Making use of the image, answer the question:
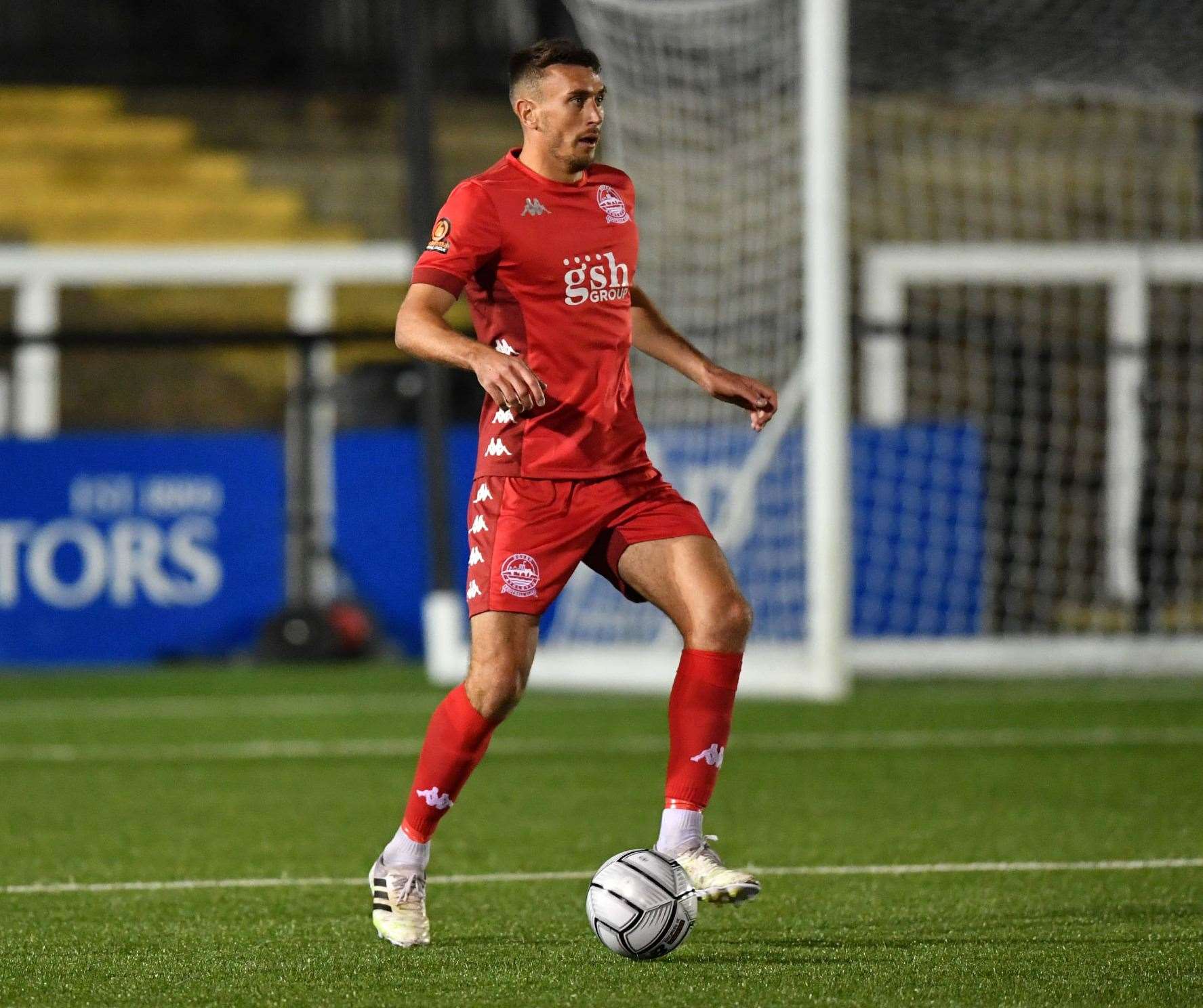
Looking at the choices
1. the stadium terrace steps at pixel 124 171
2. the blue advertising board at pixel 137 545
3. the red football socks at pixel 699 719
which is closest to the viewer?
the red football socks at pixel 699 719

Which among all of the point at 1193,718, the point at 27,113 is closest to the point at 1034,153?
the point at 1193,718

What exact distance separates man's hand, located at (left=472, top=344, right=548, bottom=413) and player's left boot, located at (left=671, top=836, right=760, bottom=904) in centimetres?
92

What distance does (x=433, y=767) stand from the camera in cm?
422

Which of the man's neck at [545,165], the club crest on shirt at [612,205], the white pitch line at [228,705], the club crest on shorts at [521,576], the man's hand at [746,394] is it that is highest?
the man's neck at [545,165]

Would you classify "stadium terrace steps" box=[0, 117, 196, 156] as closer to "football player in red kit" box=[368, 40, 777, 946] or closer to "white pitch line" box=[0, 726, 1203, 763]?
"white pitch line" box=[0, 726, 1203, 763]

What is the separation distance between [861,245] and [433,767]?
10513mm

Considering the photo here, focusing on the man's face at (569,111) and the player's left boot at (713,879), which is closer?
the player's left boot at (713,879)

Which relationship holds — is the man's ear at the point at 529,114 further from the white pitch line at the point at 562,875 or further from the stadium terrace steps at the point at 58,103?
the stadium terrace steps at the point at 58,103

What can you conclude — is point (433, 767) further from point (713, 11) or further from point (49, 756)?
point (713, 11)

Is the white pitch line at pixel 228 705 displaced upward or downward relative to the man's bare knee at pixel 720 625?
downward

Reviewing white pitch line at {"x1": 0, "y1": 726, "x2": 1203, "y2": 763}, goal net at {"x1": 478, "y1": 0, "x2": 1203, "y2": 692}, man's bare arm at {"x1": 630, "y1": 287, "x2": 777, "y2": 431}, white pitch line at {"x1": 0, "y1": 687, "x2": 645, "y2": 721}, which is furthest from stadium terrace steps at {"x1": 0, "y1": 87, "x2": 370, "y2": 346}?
man's bare arm at {"x1": 630, "y1": 287, "x2": 777, "y2": 431}

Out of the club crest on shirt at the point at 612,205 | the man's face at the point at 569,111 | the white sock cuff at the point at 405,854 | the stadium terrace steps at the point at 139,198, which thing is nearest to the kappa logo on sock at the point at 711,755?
the white sock cuff at the point at 405,854

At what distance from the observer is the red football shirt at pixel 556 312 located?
13.8 feet

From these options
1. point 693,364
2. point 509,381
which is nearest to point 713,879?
point 509,381
